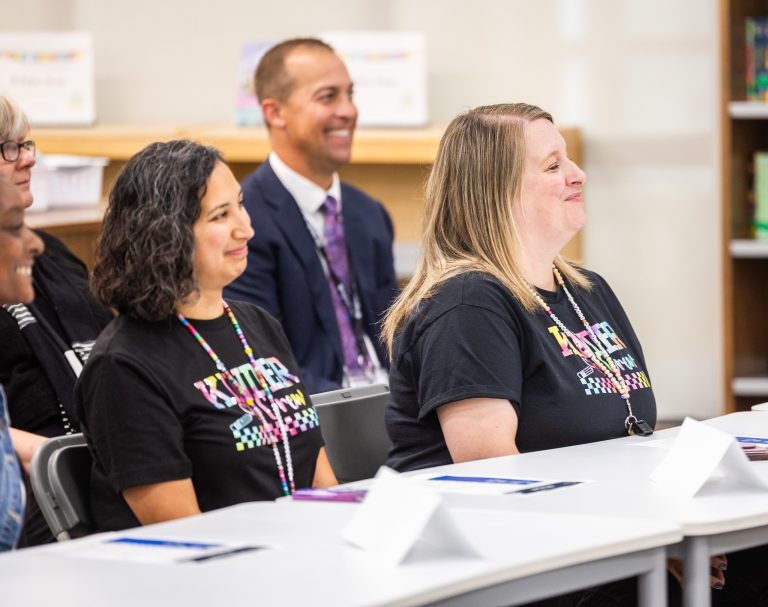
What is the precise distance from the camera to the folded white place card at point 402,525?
1496 mm

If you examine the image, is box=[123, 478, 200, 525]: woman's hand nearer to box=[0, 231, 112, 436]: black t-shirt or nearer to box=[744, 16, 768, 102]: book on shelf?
box=[0, 231, 112, 436]: black t-shirt

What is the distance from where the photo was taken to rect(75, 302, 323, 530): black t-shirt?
2016 millimetres

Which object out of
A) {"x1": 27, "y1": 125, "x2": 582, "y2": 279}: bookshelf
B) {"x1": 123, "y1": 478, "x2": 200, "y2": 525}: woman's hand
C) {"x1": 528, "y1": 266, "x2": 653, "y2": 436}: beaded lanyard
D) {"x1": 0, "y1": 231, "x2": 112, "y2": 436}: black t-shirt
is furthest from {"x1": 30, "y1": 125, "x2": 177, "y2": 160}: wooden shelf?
{"x1": 123, "y1": 478, "x2": 200, "y2": 525}: woman's hand

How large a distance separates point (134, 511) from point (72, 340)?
743mm

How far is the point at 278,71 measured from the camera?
3924mm

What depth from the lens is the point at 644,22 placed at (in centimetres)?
486

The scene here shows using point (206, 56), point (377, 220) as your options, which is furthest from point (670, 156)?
point (206, 56)

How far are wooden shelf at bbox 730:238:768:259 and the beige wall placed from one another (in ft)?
1.58

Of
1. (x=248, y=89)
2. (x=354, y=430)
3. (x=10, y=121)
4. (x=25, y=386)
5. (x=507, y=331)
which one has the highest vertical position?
(x=248, y=89)

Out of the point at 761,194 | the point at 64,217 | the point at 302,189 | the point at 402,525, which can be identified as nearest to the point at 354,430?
the point at 402,525

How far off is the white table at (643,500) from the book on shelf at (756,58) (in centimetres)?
245

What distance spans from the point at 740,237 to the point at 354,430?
7.31ft

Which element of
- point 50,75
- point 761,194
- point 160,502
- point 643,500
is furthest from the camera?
point 50,75

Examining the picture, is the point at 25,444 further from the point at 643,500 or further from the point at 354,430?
the point at 643,500
